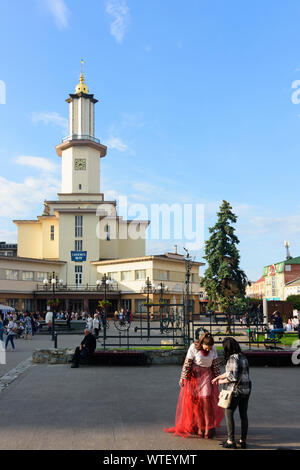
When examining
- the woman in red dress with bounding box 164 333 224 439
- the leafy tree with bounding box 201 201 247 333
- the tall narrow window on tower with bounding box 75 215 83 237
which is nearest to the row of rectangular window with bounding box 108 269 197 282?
the tall narrow window on tower with bounding box 75 215 83 237

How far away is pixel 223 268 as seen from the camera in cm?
3117

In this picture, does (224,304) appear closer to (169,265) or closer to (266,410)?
(266,410)

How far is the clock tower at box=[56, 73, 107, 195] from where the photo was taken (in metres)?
63.1

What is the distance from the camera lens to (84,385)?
1115 cm

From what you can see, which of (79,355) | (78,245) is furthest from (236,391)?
(78,245)

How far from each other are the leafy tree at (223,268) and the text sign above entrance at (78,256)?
30735 mm

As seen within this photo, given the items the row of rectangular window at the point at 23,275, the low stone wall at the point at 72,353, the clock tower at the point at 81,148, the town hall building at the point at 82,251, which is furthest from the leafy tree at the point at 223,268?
the clock tower at the point at 81,148

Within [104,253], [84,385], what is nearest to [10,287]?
[104,253]

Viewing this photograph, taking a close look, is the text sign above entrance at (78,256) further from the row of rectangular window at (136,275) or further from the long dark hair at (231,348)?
the long dark hair at (231,348)

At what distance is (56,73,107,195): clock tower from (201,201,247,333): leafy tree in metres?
34.1

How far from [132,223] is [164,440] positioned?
2428 inches

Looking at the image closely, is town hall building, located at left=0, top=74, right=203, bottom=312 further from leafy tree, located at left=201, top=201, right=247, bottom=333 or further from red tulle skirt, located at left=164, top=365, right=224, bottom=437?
red tulle skirt, located at left=164, top=365, right=224, bottom=437

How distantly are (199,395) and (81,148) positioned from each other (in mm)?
59464

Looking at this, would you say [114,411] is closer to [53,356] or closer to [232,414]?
[232,414]
